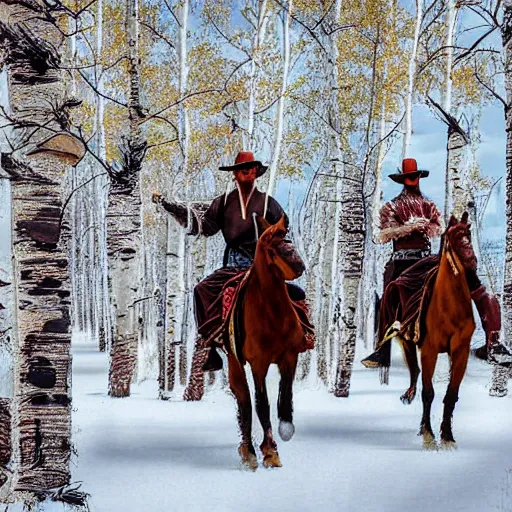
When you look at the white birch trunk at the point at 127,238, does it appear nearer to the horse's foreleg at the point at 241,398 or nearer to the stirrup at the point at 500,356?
the horse's foreleg at the point at 241,398

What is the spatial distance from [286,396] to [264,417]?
17cm

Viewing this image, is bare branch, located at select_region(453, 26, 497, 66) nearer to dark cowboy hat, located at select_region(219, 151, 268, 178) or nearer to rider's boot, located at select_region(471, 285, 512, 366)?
rider's boot, located at select_region(471, 285, 512, 366)

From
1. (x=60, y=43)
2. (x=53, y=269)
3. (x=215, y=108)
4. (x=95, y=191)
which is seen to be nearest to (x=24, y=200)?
(x=53, y=269)

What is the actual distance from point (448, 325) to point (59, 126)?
225 centimetres

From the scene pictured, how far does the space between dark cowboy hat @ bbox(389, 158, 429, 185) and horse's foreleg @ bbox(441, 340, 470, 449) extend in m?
1.06

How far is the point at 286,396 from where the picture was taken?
12.7 feet

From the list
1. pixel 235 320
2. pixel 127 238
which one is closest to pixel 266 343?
pixel 235 320

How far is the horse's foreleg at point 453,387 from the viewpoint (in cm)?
416

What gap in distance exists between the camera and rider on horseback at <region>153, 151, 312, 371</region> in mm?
3912

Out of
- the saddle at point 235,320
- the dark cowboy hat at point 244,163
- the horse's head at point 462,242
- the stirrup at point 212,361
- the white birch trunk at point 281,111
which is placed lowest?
the stirrup at point 212,361

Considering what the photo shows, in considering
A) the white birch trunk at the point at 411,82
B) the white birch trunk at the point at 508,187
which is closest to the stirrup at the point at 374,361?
the white birch trunk at the point at 508,187

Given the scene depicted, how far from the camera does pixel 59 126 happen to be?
3.25 meters

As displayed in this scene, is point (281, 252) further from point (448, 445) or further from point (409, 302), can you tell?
point (448, 445)

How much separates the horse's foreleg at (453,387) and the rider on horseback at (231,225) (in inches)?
36.0
